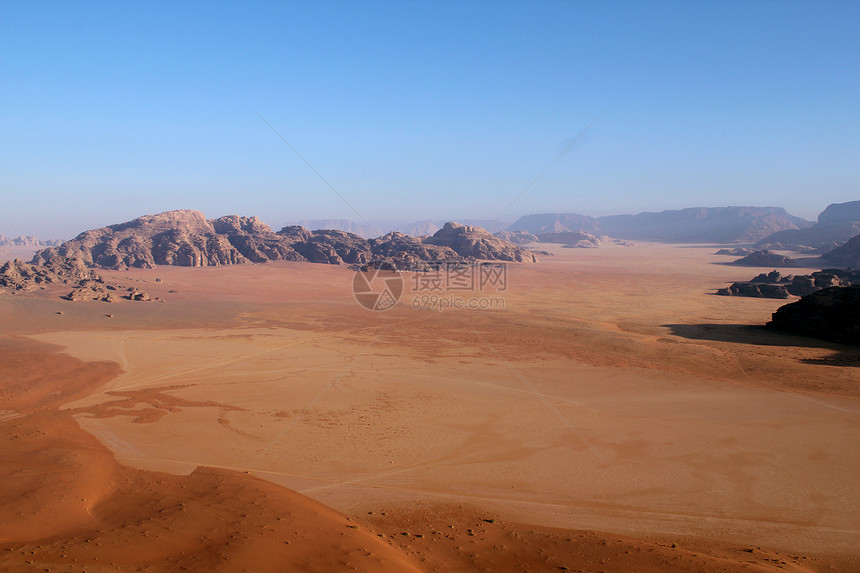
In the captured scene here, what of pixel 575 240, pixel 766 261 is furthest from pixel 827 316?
pixel 575 240

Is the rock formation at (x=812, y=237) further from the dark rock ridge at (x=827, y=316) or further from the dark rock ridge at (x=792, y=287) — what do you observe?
the dark rock ridge at (x=827, y=316)

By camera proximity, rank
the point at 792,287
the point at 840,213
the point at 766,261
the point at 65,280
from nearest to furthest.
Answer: the point at 65,280, the point at 792,287, the point at 766,261, the point at 840,213

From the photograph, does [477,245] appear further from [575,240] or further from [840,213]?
[840,213]

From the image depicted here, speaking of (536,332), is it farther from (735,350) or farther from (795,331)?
(795,331)

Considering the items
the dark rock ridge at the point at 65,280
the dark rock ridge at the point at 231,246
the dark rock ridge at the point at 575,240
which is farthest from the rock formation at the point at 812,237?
the dark rock ridge at the point at 65,280

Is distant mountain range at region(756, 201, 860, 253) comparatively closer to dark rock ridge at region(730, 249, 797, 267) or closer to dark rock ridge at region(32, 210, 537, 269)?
dark rock ridge at region(730, 249, 797, 267)

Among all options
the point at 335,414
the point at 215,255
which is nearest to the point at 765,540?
the point at 335,414
